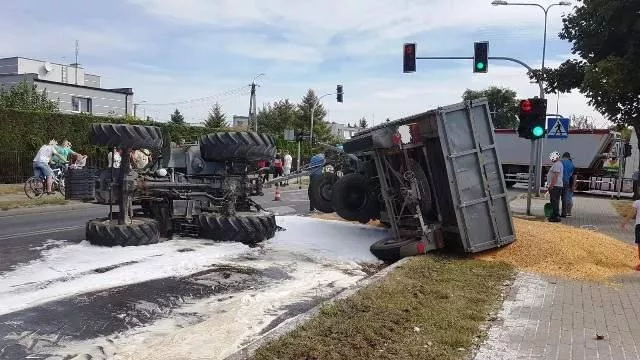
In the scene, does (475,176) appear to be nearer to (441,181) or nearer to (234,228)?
(441,181)

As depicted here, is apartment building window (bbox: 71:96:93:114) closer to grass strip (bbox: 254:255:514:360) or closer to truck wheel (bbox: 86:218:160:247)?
truck wheel (bbox: 86:218:160:247)

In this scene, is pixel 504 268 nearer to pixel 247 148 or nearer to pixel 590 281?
pixel 590 281

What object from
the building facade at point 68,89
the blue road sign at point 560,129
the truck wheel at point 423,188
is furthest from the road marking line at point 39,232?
the building facade at point 68,89

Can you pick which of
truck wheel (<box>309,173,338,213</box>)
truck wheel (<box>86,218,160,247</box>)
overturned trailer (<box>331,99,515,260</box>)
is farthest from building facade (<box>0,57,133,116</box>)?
overturned trailer (<box>331,99,515,260</box>)

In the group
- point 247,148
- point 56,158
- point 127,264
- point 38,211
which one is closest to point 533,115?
point 247,148

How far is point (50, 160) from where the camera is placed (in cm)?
2020

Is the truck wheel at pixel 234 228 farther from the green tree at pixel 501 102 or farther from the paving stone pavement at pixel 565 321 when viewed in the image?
the green tree at pixel 501 102

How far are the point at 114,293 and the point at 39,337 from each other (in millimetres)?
1533

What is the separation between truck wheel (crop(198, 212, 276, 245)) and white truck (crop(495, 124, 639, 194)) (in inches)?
913

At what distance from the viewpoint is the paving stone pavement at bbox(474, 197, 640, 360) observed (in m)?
5.15

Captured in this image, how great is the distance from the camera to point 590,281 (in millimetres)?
8195

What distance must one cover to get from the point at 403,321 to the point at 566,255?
15.0 ft

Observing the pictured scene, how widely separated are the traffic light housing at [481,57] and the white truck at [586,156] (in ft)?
32.2

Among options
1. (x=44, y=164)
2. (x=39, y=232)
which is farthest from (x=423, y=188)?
(x=44, y=164)
